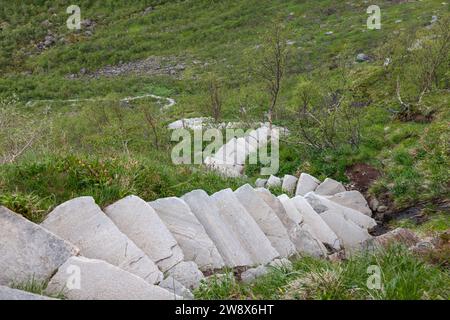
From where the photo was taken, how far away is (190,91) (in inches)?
1410

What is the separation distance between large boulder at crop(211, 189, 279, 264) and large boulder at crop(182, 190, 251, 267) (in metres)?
0.19

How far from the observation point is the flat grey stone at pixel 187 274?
6146 mm

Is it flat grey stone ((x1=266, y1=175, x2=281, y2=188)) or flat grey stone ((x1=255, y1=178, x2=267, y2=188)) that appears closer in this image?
flat grey stone ((x1=266, y1=175, x2=281, y2=188))

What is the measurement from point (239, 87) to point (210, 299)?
93.6 ft

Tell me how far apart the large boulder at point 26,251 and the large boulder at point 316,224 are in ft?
17.7

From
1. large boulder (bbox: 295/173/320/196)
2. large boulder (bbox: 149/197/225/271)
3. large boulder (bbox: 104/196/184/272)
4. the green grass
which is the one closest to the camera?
the green grass

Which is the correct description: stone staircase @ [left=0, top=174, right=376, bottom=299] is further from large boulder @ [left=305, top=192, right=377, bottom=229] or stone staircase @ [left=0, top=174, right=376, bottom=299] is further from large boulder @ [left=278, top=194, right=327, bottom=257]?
large boulder @ [left=305, top=192, right=377, bottom=229]

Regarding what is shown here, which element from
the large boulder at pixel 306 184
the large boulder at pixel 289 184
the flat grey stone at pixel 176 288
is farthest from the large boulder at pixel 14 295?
the large boulder at pixel 289 184

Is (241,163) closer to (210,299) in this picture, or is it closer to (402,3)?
(210,299)

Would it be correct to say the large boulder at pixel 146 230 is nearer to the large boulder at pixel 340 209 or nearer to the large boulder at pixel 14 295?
the large boulder at pixel 14 295

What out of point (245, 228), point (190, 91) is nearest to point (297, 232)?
point (245, 228)

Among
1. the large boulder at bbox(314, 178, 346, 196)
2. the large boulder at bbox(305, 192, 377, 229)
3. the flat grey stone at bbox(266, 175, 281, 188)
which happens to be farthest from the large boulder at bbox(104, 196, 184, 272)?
the large boulder at bbox(314, 178, 346, 196)

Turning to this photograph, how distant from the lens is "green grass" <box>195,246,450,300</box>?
474cm
